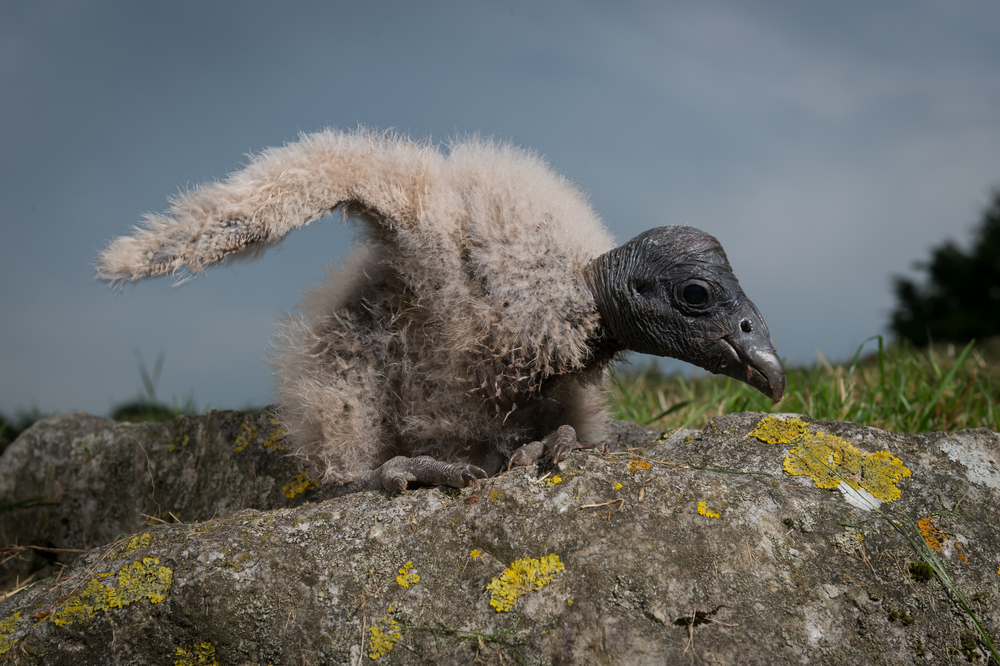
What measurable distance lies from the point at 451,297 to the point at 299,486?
1417 mm

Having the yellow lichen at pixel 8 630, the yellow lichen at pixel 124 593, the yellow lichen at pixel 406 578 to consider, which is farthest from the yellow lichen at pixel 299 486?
the yellow lichen at pixel 406 578

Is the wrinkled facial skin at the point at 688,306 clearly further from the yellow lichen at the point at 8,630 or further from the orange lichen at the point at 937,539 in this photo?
the yellow lichen at the point at 8,630

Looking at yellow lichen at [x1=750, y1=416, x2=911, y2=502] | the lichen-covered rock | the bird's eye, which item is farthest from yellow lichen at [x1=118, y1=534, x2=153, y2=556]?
yellow lichen at [x1=750, y1=416, x2=911, y2=502]

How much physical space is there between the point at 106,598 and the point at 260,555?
547 mm

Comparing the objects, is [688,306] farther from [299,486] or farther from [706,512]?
[299,486]

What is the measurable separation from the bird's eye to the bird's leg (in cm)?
67

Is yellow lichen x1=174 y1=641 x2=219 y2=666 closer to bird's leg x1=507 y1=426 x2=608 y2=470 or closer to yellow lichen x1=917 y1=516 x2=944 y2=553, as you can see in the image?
bird's leg x1=507 y1=426 x2=608 y2=470

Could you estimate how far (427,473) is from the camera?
2.55 meters

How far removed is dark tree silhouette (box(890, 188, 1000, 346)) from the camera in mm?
16469

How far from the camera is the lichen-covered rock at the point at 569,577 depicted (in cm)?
203

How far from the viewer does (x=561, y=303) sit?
273 cm

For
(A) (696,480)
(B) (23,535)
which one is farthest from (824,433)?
(B) (23,535)

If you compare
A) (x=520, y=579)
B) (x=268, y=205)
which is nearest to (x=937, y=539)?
(x=520, y=579)

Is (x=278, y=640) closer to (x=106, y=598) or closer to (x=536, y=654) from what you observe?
(x=106, y=598)
